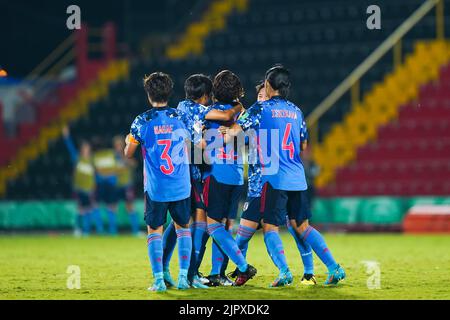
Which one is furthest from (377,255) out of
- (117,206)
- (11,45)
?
(11,45)

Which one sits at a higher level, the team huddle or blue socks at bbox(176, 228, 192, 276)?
the team huddle

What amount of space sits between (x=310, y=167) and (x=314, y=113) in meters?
2.36

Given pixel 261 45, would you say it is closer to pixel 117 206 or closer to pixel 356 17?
pixel 356 17

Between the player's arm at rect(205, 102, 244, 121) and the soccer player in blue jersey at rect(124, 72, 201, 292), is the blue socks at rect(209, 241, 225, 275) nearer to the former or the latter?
the soccer player in blue jersey at rect(124, 72, 201, 292)

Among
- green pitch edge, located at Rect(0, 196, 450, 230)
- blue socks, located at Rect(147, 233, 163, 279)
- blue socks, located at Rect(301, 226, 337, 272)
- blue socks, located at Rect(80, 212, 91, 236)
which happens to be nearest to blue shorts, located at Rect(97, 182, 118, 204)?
blue socks, located at Rect(80, 212, 91, 236)

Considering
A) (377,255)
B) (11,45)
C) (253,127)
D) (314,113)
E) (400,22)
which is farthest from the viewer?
(11,45)

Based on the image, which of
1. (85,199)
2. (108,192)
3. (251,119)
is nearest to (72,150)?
(85,199)

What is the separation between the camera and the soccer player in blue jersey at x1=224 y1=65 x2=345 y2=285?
9.12 meters

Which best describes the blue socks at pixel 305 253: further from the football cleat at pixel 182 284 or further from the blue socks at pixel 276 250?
the football cleat at pixel 182 284

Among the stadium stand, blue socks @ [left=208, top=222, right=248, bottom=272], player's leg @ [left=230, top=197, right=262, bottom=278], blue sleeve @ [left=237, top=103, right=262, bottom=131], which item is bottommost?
blue socks @ [left=208, top=222, right=248, bottom=272]

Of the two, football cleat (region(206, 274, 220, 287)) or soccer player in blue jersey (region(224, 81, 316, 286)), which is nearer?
soccer player in blue jersey (region(224, 81, 316, 286))

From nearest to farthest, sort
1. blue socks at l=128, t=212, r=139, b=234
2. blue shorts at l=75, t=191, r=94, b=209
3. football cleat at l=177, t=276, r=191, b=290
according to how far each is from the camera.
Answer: football cleat at l=177, t=276, r=191, b=290 < blue socks at l=128, t=212, r=139, b=234 < blue shorts at l=75, t=191, r=94, b=209

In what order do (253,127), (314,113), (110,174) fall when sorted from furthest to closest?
(314,113) < (110,174) < (253,127)

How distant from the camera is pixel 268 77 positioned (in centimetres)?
927
